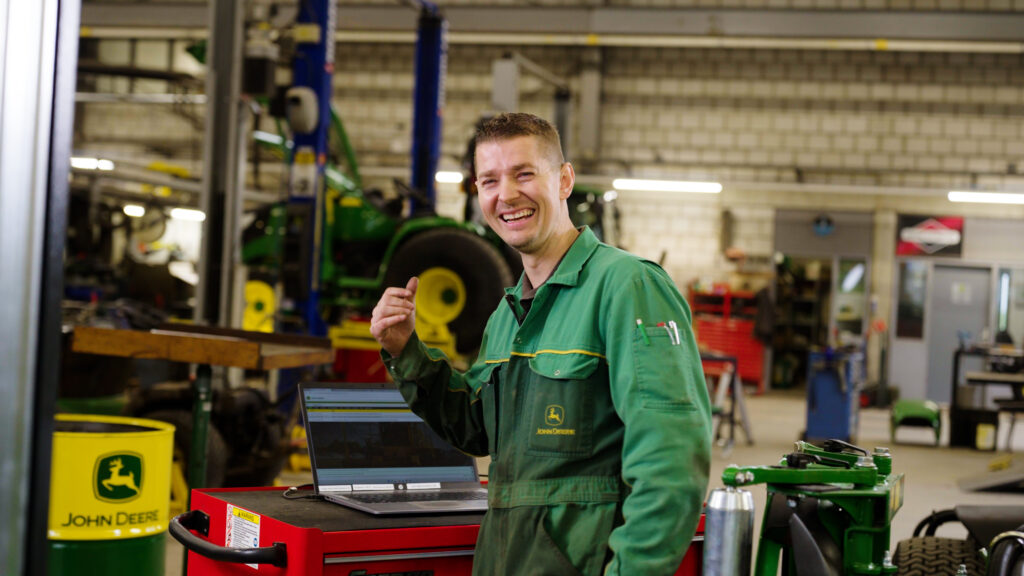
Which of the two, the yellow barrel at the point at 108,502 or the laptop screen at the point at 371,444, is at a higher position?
the laptop screen at the point at 371,444

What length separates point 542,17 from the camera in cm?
1303

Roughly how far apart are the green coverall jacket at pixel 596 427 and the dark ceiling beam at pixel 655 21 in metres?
11.8

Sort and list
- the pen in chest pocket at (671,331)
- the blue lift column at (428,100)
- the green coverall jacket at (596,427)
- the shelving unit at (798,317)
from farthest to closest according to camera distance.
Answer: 1. the shelving unit at (798,317)
2. the blue lift column at (428,100)
3. the pen in chest pocket at (671,331)
4. the green coverall jacket at (596,427)

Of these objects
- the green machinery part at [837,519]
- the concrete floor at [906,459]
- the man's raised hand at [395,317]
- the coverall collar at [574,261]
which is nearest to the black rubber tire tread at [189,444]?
the concrete floor at [906,459]

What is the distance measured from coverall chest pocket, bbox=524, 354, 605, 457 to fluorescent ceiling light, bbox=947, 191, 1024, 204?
12945mm

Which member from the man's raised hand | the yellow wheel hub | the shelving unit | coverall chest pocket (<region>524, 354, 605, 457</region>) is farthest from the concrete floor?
coverall chest pocket (<region>524, 354, 605, 457</region>)

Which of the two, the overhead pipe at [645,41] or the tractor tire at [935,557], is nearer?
Result: the tractor tire at [935,557]

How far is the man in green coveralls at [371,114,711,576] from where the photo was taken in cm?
141

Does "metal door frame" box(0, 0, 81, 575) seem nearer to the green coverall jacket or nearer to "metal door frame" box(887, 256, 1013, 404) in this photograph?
the green coverall jacket

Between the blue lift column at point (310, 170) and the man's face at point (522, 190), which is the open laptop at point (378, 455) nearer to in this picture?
the man's face at point (522, 190)

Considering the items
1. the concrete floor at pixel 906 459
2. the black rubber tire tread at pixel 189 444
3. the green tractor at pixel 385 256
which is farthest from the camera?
the green tractor at pixel 385 256

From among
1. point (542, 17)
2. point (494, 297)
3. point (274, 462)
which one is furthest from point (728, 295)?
point (274, 462)

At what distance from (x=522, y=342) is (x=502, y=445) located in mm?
179

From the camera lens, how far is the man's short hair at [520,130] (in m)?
1.67
